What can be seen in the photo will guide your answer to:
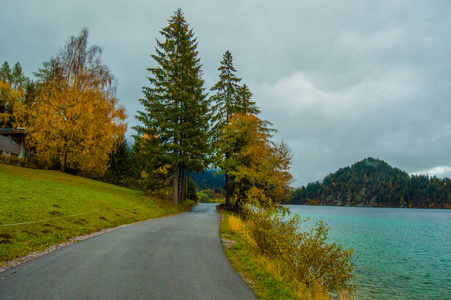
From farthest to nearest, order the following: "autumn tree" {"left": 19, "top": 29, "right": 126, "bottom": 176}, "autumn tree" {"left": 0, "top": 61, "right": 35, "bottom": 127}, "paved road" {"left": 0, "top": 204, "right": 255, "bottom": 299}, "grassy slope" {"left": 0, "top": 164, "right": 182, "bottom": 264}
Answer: "autumn tree" {"left": 0, "top": 61, "right": 35, "bottom": 127}
"autumn tree" {"left": 19, "top": 29, "right": 126, "bottom": 176}
"grassy slope" {"left": 0, "top": 164, "right": 182, "bottom": 264}
"paved road" {"left": 0, "top": 204, "right": 255, "bottom": 299}

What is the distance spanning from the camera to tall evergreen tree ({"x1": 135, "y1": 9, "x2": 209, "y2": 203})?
85.4 feet

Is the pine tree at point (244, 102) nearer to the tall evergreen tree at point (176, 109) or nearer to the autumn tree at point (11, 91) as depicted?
the tall evergreen tree at point (176, 109)

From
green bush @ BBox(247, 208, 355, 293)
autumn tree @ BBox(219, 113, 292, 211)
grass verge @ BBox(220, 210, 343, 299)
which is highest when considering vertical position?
autumn tree @ BBox(219, 113, 292, 211)

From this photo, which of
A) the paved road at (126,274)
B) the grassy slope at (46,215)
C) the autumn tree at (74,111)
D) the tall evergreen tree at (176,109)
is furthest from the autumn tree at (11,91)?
the paved road at (126,274)

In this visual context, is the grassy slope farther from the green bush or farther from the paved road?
the green bush

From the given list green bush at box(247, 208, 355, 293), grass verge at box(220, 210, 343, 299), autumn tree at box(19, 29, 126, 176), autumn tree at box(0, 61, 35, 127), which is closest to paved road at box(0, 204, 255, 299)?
grass verge at box(220, 210, 343, 299)

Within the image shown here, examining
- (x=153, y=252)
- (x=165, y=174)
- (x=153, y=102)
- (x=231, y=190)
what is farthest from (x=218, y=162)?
(x=153, y=252)

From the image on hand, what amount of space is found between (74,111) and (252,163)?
20.2 metres

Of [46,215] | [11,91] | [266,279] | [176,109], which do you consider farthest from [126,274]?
[11,91]

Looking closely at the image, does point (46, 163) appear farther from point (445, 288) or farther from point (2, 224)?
point (445, 288)

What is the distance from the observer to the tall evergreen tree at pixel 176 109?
26.0m

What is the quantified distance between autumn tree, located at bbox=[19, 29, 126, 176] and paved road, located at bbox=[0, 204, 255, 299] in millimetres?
22828

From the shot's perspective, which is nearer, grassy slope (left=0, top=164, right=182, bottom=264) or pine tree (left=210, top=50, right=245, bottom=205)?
grassy slope (left=0, top=164, right=182, bottom=264)

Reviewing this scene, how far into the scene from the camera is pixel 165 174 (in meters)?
28.8
